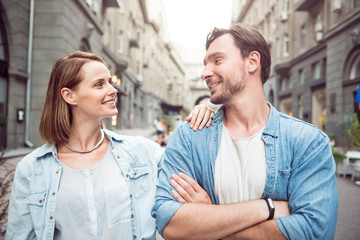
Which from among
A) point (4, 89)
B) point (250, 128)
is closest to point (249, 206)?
point (250, 128)

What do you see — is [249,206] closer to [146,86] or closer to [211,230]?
[211,230]

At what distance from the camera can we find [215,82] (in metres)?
2.19

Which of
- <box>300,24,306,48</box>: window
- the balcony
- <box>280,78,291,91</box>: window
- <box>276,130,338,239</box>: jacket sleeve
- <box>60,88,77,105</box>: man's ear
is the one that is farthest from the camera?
<box>280,78,291,91</box>: window

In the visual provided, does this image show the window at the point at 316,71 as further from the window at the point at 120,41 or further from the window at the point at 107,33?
the window at the point at 120,41

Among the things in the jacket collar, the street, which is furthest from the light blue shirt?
the street

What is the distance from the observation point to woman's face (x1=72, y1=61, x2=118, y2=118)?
7.76ft

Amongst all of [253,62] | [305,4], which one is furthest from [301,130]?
[305,4]

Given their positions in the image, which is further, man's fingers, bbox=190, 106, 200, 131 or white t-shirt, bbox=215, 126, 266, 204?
man's fingers, bbox=190, 106, 200, 131

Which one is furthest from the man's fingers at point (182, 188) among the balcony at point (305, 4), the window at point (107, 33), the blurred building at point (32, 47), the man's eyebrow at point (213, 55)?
the window at point (107, 33)

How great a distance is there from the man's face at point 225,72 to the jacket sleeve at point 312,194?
60 cm

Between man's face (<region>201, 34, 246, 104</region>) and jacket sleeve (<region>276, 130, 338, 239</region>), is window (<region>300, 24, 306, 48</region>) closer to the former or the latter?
man's face (<region>201, 34, 246, 104</region>)

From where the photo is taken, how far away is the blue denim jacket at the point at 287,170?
73.5 inches

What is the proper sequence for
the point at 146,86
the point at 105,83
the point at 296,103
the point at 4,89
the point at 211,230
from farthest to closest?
the point at 146,86
the point at 296,103
the point at 4,89
the point at 105,83
the point at 211,230

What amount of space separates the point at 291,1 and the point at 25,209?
92.7 feet
